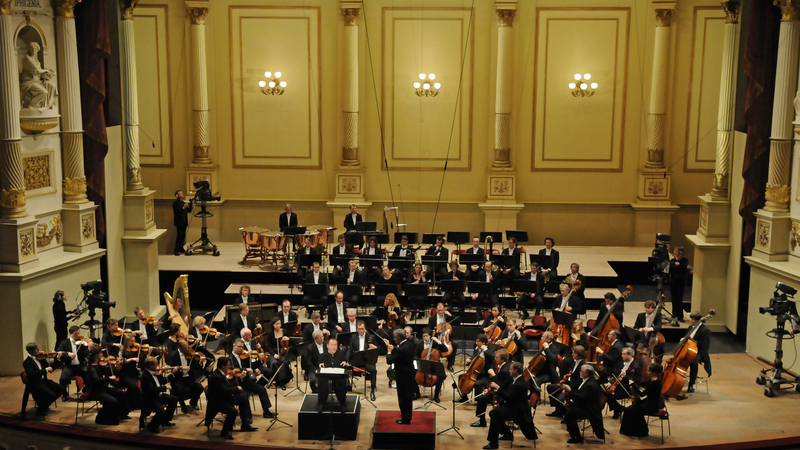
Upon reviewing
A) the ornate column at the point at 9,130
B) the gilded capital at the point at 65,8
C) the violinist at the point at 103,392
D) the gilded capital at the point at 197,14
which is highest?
the gilded capital at the point at 197,14

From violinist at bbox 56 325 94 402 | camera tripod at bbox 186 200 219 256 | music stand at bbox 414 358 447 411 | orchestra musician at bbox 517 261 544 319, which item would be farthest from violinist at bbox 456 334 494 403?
camera tripod at bbox 186 200 219 256

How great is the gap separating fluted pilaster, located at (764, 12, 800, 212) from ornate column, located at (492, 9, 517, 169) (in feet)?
16.4

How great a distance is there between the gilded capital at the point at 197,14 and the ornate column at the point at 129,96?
221cm

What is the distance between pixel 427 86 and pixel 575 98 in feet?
8.52

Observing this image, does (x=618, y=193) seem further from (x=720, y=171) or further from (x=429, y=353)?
(x=429, y=353)

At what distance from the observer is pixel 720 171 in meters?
12.8

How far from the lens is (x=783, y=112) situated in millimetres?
11258

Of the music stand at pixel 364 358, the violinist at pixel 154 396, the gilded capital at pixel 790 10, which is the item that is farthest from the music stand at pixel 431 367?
the gilded capital at pixel 790 10

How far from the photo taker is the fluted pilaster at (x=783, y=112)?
11.1 metres

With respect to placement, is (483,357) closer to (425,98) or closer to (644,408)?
(644,408)

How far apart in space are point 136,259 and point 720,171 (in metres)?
8.52

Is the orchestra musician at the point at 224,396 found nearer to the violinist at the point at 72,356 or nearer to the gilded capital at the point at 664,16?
the violinist at the point at 72,356

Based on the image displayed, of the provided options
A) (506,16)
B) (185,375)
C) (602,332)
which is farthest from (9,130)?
(506,16)

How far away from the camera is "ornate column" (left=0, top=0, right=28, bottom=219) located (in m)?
10.2
